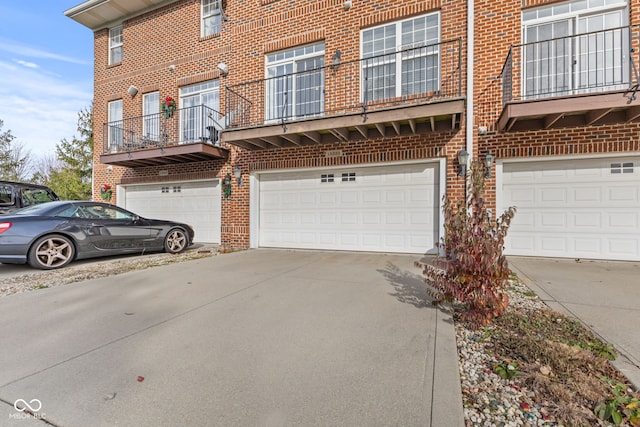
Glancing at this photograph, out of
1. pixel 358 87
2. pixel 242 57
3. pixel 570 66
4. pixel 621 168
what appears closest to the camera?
pixel 621 168

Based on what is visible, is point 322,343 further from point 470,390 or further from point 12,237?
point 12,237

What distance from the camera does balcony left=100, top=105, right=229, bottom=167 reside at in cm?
852

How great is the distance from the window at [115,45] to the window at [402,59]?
9.56 m

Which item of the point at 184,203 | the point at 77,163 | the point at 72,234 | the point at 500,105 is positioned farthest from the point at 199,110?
the point at 77,163

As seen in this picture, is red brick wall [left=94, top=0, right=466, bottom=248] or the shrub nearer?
the shrub

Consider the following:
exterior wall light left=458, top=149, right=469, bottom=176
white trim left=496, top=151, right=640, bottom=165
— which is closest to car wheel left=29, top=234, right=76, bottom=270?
exterior wall light left=458, top=149, right=469, bottom=176

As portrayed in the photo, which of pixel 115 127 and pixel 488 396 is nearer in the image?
pixel 488 396

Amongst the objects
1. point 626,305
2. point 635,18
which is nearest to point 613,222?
point 626,305

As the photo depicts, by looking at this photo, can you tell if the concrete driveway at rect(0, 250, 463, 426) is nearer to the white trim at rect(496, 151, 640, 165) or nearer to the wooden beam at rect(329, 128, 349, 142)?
the wooden beam at rect(329, 128, 349, 142)

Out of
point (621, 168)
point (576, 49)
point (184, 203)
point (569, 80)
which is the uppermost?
point (576, 49)

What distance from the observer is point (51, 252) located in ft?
18.0

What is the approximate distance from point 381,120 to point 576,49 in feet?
13.1

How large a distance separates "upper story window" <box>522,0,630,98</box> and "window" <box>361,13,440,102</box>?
5.90 ft

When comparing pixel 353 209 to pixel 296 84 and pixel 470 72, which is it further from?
pixel 470 72
